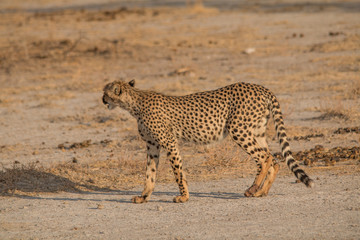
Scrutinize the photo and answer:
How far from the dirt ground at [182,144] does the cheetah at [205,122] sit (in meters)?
0.32

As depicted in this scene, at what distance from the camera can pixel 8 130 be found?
466 inches

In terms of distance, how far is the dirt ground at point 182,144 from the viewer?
6.24 meters

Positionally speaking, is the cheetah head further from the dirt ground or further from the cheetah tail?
the cheetah tail

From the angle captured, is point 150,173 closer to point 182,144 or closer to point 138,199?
point 138,199

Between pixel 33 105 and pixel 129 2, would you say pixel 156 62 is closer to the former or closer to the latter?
pixel 33 105

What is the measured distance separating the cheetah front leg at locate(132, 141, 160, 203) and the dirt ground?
0.20m

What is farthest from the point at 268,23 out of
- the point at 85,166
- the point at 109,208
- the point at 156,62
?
the point at 109,208

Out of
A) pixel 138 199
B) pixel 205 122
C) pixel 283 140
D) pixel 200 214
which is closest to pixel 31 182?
pixel 138 199

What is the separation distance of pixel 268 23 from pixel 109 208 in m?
17.2

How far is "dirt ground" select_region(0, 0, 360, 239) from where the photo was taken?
624 centimetres

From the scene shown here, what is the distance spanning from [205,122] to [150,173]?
0.80 m

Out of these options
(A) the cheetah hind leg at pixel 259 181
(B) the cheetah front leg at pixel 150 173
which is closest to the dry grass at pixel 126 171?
(B) the cheetah front leg at pixel 150 173

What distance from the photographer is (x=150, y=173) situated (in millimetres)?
7156

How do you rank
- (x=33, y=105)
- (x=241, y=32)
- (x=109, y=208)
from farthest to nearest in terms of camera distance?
(x=241, y=32) → (x=33, y=105) → (x=109, y=208)
